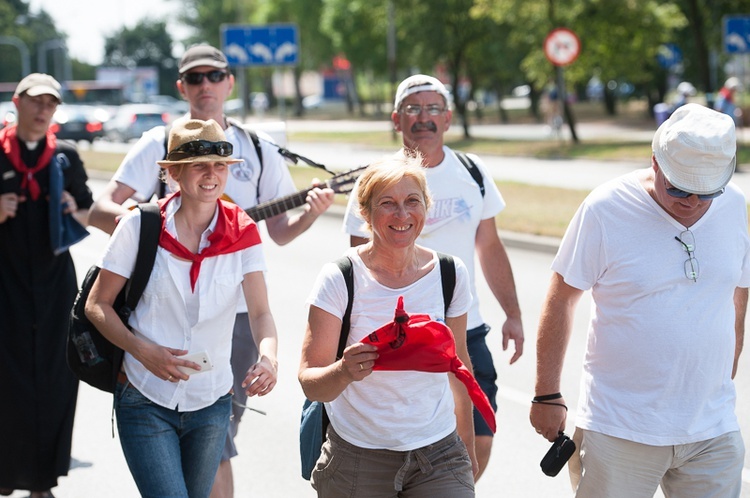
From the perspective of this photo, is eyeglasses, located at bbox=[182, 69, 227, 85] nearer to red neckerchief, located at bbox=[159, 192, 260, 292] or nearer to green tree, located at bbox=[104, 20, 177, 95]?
red neckerchief, located at bbox=[159, 192, 260, 292]

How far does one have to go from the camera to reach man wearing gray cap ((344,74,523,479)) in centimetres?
514

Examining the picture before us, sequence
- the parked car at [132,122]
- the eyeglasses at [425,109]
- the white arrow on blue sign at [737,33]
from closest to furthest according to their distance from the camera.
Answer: the eyeglasses at [425,109] < the white arrow on blue sign at [737,33] < the parked car at [132,122]

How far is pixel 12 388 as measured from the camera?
561cm

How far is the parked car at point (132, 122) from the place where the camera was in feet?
152

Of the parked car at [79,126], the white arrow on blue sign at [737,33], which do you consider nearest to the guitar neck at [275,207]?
the white arrow on blue sign at [737,33]

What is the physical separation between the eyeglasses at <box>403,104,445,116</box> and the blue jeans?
1.70 metres

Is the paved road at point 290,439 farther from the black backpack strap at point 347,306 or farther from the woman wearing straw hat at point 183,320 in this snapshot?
the black backpack strap at point 347,306

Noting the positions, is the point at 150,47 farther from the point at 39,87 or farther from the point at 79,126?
the point at 39,87

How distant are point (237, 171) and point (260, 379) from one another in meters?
1.70

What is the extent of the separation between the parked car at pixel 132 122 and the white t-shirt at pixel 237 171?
4091cm

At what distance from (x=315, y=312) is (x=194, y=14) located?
107 meters

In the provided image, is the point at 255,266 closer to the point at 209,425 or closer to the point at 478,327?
the point at 209,425

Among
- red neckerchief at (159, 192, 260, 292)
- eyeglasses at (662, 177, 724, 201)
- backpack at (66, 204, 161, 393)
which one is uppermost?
eyeglasses at (662, 177, 724, 201)

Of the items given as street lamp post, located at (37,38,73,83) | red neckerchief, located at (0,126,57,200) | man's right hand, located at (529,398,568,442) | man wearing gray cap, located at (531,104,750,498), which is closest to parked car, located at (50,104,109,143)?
red neckerchief, located at (0,126,57,200)
